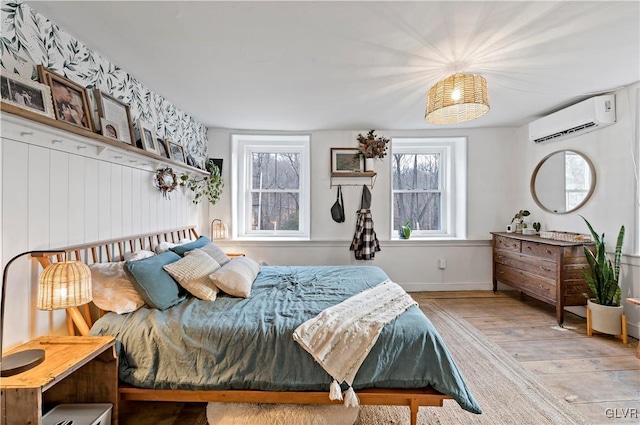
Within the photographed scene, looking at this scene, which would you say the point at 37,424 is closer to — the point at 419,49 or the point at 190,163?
the point at 190,163

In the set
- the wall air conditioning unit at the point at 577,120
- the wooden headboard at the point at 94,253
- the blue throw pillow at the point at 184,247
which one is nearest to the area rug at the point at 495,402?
the wooden headboard at the point at 94,253

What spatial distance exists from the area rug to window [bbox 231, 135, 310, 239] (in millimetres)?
2582

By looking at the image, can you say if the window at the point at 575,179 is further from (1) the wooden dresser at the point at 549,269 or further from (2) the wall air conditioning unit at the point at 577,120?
(1) the wooden dresser at the point at 549,269

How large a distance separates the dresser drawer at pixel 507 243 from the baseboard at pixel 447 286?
0.62m

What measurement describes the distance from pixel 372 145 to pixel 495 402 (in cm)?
298

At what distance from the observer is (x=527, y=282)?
3102 mm

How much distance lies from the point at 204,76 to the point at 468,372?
3.24m

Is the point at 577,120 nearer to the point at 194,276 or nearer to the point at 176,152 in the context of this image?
the point at 194,276

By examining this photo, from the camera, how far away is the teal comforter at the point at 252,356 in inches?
55.9

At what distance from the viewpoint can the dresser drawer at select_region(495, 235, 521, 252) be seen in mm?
3301

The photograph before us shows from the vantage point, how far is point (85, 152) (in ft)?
5.85

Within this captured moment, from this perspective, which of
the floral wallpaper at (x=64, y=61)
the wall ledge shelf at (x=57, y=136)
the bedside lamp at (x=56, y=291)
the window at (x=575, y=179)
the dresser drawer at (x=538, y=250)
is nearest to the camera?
the bedside lamp at (x=56, y=291)

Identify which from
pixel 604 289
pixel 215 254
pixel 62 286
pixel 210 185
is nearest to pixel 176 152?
pixel 210 185

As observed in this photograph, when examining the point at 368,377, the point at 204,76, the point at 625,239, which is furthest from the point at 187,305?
the point at 625,239
